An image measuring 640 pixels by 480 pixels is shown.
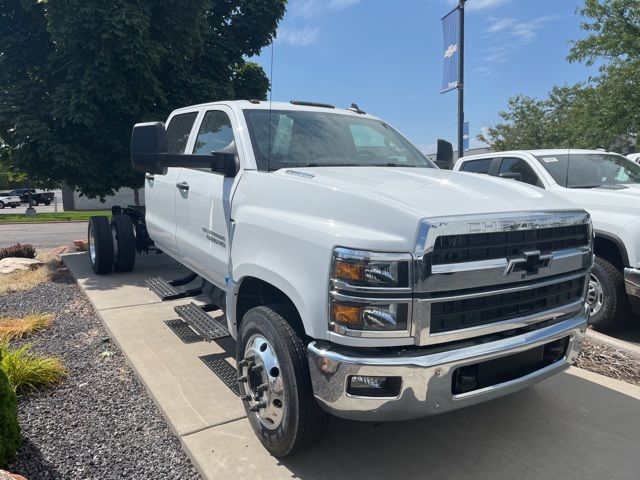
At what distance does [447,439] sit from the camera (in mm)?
3268

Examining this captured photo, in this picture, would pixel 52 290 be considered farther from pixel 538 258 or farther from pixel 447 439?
pixel 538 258

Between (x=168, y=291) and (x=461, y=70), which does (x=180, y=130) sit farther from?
(x=461, y=70)

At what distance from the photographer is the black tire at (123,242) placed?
7788 mm

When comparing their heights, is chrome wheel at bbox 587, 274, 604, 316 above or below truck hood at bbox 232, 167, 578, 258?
below

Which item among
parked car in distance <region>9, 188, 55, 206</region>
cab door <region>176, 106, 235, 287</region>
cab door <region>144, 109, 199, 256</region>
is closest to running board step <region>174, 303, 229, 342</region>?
cab door <region>176, 106, 235, 287</region>

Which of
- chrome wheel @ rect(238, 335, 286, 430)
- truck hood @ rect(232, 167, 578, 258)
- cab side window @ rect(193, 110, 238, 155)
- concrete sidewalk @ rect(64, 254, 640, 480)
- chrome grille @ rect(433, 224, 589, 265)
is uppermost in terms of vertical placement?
cab side window @ rect(193, 110, 238, 155)

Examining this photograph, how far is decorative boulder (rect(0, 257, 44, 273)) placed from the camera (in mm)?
8898

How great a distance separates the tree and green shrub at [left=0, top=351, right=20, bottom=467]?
22.0ft

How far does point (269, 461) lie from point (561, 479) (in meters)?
1.62

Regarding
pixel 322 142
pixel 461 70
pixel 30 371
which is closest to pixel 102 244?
pixel 30 371

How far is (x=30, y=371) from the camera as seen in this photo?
4.04m

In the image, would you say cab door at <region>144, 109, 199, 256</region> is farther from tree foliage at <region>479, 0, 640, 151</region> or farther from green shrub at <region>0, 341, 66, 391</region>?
tree foliage at <region>479, 0, 640, 151</region>

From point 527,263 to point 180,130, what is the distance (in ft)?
12.6

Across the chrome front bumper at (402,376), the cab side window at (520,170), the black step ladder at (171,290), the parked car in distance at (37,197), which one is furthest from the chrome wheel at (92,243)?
the parked car in distance at (37,197)
